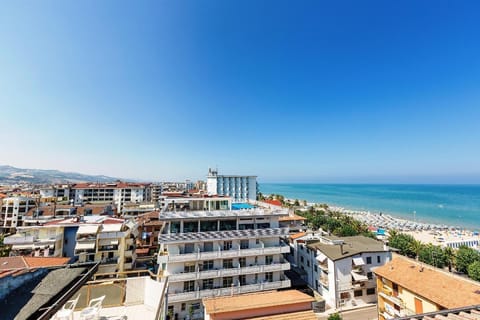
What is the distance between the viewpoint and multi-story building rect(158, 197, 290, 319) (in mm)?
21094

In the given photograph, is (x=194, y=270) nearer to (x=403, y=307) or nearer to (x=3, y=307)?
(x=403, y=307)

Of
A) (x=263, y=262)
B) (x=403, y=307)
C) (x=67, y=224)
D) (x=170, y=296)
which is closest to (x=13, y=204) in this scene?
(x=67, y=224)

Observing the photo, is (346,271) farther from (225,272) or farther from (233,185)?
(233,185)

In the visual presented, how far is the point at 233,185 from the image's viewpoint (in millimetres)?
87375

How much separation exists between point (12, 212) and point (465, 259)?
7984cm

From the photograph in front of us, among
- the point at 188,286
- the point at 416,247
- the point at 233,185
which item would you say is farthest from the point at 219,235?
the point at 233,185

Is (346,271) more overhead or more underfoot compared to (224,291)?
more overhead

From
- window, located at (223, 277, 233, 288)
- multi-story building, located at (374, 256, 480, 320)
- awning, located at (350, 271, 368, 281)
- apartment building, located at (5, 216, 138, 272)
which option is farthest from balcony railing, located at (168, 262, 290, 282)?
apartment building, located at (5, 216, 138, 272)

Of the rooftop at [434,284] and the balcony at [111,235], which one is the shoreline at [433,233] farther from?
the balcony at [111,235]

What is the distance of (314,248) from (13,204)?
200ft

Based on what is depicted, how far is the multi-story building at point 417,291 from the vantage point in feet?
47.8

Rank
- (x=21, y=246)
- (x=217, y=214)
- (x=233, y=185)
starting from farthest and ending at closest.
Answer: (x=233, y=185) < (x=21, y=246) < (x=217, y=214)

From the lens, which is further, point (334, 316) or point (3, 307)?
point (334, 316)

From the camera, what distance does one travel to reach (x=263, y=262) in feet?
78.2
